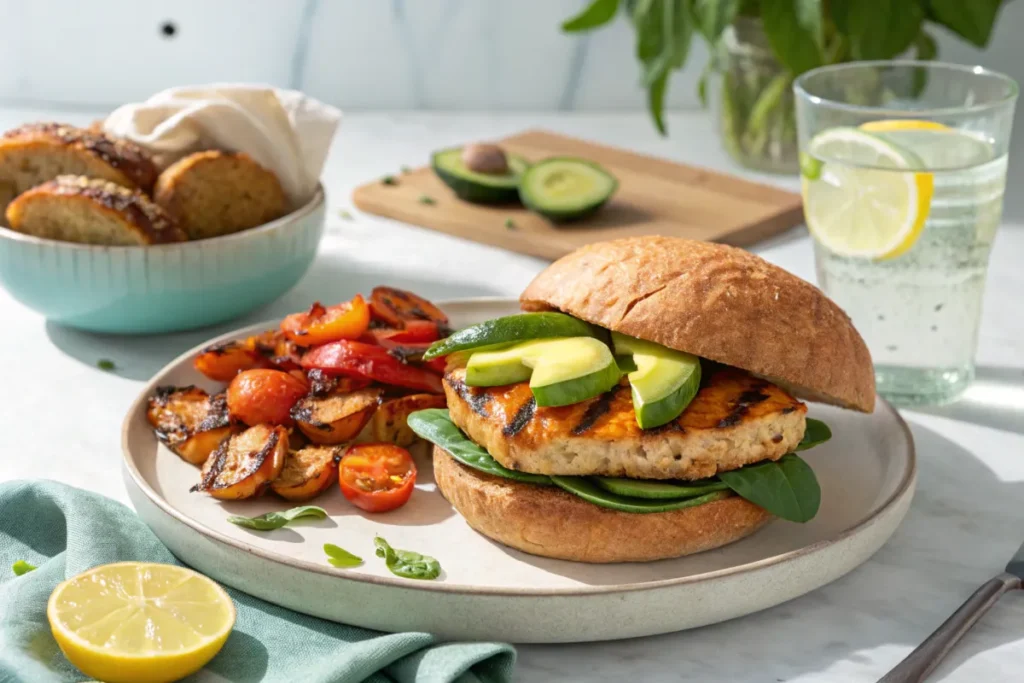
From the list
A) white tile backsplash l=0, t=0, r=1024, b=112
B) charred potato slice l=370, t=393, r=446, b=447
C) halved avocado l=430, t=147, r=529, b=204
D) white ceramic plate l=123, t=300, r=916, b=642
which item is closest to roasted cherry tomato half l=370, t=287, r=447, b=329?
charred potato slice l=370, t=393, r=446, b=447

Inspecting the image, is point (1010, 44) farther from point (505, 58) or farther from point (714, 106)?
point (505, 58)

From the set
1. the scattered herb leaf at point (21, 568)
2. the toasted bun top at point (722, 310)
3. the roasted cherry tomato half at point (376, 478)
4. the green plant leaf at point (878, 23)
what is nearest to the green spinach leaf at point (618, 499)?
the toasted bun top at point (722, 310)

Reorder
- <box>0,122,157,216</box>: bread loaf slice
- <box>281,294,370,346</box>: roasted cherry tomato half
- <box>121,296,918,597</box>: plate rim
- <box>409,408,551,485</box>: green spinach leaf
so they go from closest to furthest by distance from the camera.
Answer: <box>121,296,918,597</box>: plate rim < <box>409,408,551,485</box>: green spinach leaf < <box>281,294,370,346</box>: roasted cherry tomato half < <box>0,122,157,216</box>: bread loaf slice

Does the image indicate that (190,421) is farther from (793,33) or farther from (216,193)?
(793,33)

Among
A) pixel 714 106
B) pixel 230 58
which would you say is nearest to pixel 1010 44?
pixel 714 106

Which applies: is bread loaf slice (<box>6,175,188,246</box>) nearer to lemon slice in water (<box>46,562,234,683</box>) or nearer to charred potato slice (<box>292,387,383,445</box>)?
charred potato slice (<box>292,387,383,445</box>)

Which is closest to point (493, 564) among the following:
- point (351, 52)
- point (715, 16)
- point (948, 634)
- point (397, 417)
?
point (397, 417)
